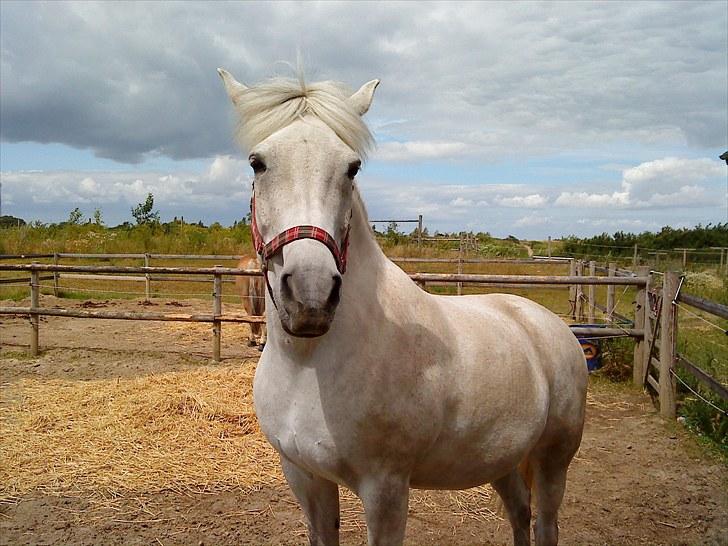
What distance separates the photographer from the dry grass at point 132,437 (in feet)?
12.3

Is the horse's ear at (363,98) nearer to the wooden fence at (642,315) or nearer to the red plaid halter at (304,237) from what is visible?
the red plaid halter at (304,237)

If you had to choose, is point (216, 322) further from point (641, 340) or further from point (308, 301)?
point (308, 301)

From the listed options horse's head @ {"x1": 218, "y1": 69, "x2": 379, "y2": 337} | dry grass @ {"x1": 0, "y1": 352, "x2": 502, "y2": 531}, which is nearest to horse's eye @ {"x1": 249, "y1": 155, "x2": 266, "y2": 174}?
horse's head @ {"x1": 218, "y1": 69, "x2": 379, "y2": 337}

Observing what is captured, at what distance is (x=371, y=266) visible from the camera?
1.90 meters

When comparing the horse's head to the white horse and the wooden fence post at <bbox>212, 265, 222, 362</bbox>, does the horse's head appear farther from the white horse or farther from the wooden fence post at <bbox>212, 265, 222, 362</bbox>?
the wooden fence post at <bbox>212, 265, 222, 362</bbox>

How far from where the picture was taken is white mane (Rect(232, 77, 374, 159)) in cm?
172

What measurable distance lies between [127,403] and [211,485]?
1.84 meters

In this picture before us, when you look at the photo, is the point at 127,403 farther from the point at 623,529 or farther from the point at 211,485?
the point at 623,529

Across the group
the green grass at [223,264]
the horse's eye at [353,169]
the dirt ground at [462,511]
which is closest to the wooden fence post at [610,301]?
the green grass at [223,264]

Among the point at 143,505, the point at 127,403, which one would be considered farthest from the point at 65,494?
the point at 127,403

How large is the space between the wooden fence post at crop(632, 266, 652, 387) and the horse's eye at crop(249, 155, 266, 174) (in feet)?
18.0

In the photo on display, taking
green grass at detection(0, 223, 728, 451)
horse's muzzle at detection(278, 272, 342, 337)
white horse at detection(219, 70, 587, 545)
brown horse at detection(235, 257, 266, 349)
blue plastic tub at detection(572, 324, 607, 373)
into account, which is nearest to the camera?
horse's muzzle at detection(278, 272, 342, 337)

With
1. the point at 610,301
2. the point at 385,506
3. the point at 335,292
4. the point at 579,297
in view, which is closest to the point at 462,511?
the point at 385,506

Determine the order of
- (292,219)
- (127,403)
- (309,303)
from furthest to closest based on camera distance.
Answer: (127,403), (292,219), (309,303)
